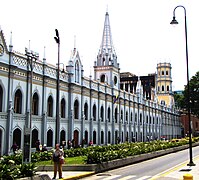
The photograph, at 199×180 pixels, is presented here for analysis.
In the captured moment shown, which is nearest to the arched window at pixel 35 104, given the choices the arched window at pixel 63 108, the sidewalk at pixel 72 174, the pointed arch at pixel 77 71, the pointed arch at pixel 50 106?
the pointed arch at pixel 50 106

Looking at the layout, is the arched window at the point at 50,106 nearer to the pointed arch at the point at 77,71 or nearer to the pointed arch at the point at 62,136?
the pointed arch at the point at 62,136

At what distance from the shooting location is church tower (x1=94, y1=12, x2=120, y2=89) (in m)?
65.8

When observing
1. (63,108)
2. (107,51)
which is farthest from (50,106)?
(107,51)

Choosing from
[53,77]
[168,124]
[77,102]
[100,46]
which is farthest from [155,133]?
[53,77]

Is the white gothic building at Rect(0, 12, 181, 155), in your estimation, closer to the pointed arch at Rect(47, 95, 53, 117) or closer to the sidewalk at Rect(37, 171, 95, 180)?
the pointed arch at Rect(47, 95, 53, 117)

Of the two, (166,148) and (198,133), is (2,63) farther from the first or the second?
(198,133)

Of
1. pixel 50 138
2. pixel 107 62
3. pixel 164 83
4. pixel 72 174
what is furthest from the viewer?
pixel 164 83

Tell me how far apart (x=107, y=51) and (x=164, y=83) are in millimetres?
49314

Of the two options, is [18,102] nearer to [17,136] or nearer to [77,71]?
[17,136]

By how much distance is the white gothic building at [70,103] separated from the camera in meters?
33.6

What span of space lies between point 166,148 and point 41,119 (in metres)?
15.2

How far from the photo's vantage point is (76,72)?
156 feet

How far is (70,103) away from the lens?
4506 cm

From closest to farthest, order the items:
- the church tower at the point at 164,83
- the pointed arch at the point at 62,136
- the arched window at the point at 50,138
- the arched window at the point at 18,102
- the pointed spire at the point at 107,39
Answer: the arched window at the point at 18,102 < the arched window at the point at 50,138 < the pointed arch at the point at 62,136 < the pointed spire at the point at 107,39 < the church tower at the point at 164,83
